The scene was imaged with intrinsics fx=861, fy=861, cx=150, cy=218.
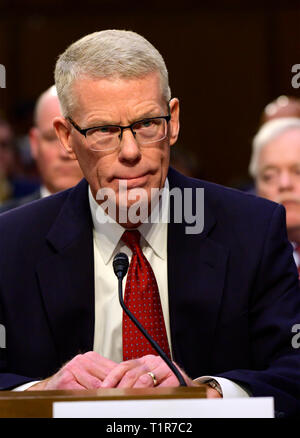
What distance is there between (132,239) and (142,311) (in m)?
0.22

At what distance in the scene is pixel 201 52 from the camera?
690 centimetres

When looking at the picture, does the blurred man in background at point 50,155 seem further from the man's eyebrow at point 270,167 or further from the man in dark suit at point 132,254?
the man in dark suit at point 132,254

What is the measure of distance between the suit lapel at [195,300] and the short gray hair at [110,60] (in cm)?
45

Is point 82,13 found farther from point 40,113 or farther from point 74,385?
point 74,385

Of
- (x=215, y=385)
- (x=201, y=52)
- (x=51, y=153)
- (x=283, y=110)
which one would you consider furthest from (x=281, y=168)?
(x=201, y=52)

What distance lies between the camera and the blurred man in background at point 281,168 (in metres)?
3.69

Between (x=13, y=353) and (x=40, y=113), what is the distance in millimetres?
1859

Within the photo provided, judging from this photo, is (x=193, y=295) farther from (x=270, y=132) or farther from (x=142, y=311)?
(x=270, y=132)

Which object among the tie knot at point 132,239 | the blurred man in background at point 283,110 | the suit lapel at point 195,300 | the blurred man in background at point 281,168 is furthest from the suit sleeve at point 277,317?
the blurred man in background at point 283,110

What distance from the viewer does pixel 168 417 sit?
1.51 meters

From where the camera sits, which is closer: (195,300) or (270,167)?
(195,300)

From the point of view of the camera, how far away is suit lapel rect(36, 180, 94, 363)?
7.80ft

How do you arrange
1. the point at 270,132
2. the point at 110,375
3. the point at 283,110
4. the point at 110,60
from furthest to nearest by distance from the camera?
the point at 283,110, the point at 270,132, the point at 110,60, the point at 110,375

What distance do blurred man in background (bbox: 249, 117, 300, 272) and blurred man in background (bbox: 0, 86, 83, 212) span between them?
827 millimetres
